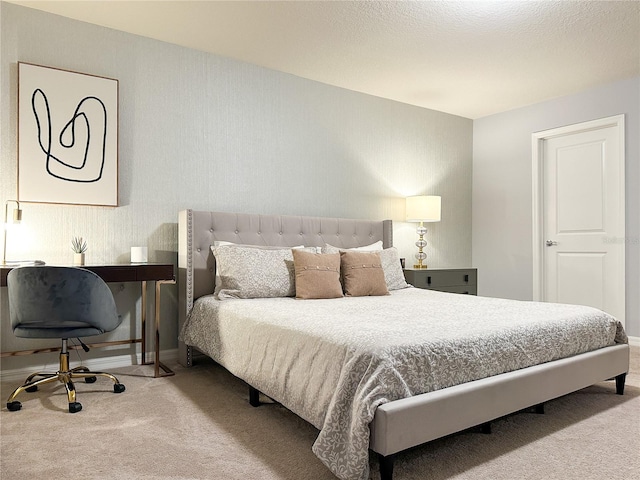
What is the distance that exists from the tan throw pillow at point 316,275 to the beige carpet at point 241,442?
0.80m

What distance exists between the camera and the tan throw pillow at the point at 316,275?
3.14m

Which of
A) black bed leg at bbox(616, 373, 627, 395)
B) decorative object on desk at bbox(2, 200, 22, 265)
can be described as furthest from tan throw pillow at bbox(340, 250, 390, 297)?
decorative object on desk at bbox(2, 200, 22, 265)

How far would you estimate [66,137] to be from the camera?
314 cm

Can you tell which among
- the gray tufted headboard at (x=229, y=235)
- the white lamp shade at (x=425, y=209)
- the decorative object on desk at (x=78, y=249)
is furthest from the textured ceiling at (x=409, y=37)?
the decorative object on desk at (x=78, y=249)

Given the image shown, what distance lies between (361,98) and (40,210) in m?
3.00

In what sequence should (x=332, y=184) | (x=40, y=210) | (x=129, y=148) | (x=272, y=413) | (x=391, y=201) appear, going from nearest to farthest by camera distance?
(x=272, y=413)
(x=40, y=210)
(x=129, y=148)
(x=332, y=184)
(x=391, y=201)

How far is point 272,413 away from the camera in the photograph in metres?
2.40

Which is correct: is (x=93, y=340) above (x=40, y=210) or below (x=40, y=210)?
below

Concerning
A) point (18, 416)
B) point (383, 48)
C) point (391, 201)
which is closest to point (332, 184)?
point (391, 201)

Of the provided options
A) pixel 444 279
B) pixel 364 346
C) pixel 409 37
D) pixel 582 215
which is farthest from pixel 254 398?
pixel 582 215

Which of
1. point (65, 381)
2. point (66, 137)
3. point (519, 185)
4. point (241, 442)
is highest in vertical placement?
point (66, 137)

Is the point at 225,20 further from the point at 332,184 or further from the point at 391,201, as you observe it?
the point at 391,201

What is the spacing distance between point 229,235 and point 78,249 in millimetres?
1039

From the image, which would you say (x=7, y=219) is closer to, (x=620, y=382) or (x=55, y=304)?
(x=55, y=304)
